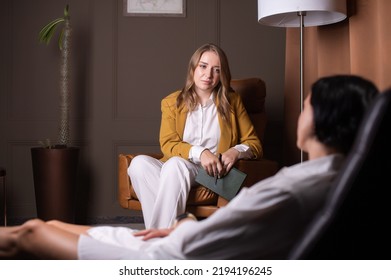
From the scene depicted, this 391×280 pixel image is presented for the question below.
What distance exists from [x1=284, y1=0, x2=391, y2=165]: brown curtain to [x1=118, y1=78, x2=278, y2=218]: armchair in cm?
39

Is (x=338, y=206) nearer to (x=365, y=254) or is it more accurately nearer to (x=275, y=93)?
(x=365, y=254)

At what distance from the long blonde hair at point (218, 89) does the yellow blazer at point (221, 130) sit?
0.12 feet

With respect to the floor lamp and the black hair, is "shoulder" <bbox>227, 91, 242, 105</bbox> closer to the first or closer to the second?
the floor lamp

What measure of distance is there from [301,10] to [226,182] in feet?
3.47

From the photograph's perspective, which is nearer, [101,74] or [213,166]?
[213,166]

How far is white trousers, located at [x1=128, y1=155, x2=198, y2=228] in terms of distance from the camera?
266 cm

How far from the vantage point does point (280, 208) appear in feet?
4.11

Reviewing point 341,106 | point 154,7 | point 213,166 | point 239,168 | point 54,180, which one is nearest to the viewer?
point 341,106

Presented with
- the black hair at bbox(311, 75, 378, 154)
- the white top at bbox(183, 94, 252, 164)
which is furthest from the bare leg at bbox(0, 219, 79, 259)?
the white top at bbox(183, 94, 252, 164)

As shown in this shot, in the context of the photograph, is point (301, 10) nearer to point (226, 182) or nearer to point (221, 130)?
point (221, 130)

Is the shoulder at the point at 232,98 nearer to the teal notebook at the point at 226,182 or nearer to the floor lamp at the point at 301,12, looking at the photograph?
the floor lamp at the point at 301,12

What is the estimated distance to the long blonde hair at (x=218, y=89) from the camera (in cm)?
301

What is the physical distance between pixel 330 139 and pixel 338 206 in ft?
0.60

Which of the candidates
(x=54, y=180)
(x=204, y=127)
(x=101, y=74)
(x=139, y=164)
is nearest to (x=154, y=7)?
(x=101, y=74)
